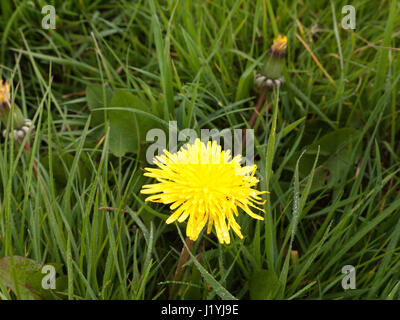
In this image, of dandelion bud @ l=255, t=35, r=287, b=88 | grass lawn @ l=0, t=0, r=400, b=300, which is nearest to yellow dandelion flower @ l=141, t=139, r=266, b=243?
grass lawn @ l=0, t=0, r=400, b=300

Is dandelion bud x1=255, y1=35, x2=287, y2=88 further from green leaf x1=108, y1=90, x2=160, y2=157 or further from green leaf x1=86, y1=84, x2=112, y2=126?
green leaf x1=86, y1=84, x2=112, y2=126

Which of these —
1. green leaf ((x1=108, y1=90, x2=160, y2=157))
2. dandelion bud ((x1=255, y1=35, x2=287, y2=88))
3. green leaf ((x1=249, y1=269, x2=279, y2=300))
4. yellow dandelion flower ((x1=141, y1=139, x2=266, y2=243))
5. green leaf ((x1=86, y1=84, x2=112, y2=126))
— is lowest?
green leaf ((x1=249, y1=269, x2=279, y2=300))

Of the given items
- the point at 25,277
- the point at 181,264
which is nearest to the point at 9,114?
the point at 25,277

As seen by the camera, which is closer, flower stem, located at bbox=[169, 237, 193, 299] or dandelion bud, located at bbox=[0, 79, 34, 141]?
flower stem, located at bbox=[169, 237, 193, 299]

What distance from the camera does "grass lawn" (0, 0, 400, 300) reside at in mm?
1019

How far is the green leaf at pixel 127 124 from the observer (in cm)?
123

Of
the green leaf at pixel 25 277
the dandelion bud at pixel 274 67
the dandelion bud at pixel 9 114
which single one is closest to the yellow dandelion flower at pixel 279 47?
the dandelion bud at pixel 274 67

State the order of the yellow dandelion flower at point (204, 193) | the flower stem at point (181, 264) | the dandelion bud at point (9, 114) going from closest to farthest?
the yellow dandelion flower at point (204, 193), the flower stem at point (181, 264), the dandelion bud at point (9, 114)

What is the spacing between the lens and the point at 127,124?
126 centimetres

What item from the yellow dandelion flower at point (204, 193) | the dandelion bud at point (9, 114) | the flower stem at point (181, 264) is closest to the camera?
the yellow dandelion flower at point (204, 193)

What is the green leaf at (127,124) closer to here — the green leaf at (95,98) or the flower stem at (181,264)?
the green leaf at (95,98)

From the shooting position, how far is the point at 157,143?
124cm
